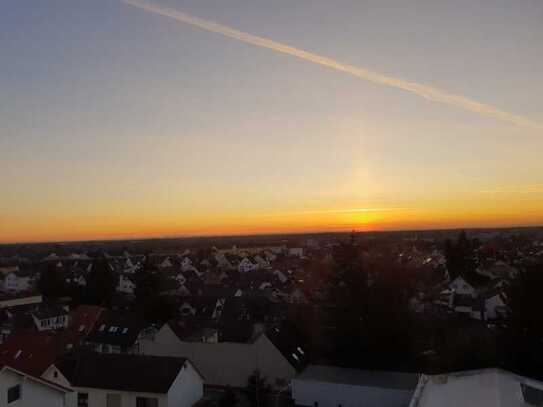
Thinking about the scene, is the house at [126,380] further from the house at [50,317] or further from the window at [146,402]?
the house at [50,317]

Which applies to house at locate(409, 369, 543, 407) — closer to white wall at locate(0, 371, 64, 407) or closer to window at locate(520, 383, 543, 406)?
window at locate(520, 383, 543, 406)

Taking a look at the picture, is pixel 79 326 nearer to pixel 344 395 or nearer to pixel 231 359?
pixel 231 359

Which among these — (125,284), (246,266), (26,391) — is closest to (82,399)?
(26,391)

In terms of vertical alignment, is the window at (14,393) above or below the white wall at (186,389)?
above

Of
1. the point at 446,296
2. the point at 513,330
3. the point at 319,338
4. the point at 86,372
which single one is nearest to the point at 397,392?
the point at 319,338

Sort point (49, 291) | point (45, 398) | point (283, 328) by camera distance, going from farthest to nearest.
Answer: point (49, 291) < point (283, 328) < point (45, 398)

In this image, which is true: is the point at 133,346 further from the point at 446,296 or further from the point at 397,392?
the point at 446,296

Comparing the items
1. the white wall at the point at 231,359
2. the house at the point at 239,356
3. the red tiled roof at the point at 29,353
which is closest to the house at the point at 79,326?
the red tiled roof at the point at 29,353

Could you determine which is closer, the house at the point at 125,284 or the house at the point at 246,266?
the house at the point at 125,284
